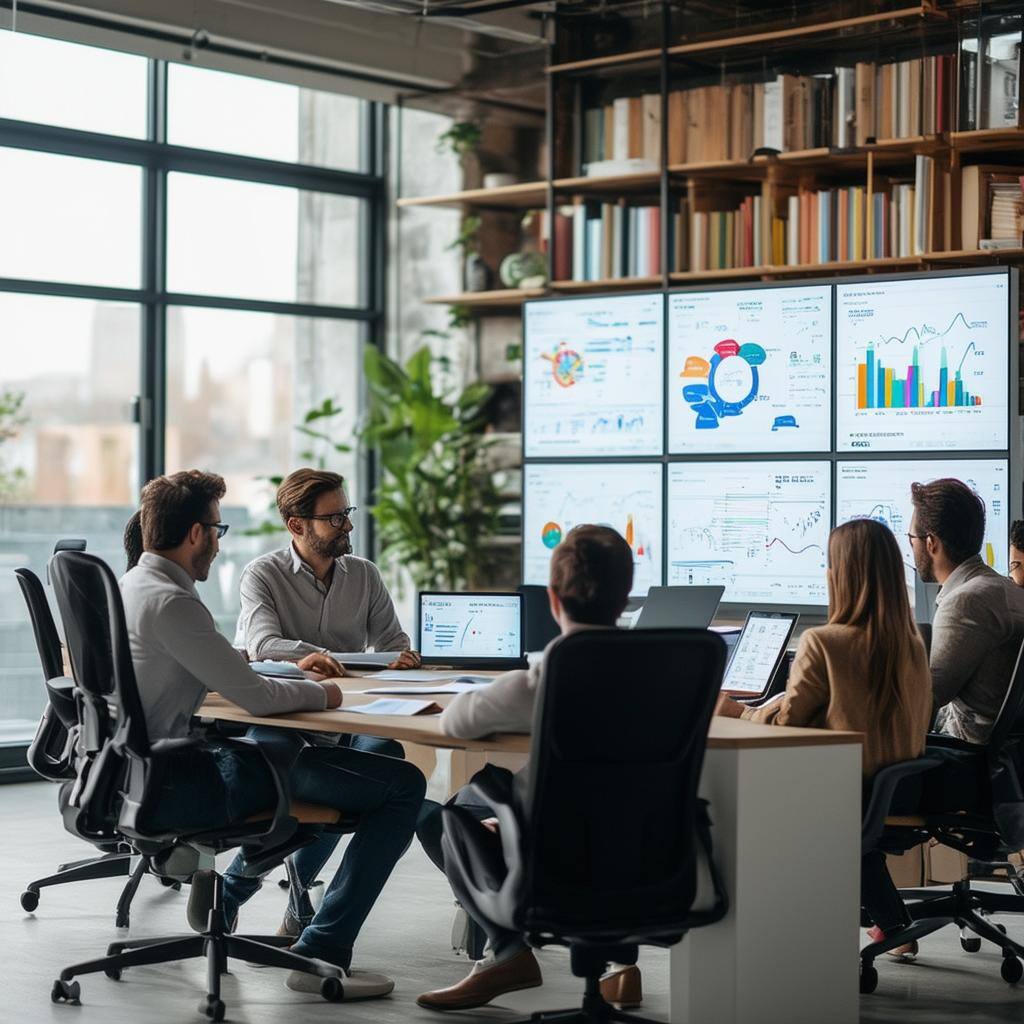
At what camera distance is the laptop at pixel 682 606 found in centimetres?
491

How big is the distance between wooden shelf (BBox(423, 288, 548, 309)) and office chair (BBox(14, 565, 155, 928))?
11.5ft

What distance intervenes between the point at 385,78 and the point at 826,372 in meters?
3.09

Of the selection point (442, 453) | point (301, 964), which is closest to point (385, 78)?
point (442, 453)

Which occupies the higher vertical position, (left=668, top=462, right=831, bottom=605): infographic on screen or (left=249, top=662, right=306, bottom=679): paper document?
(left=668, top=462, right=831, bottom=605): infographic on screen

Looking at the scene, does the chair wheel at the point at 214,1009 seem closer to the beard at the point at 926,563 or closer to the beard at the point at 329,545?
the beard at the point at 329,545

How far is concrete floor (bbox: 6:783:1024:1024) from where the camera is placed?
13.5 ft

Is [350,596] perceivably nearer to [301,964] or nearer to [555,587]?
[301,964]

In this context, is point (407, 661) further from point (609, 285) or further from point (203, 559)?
point (609, 285)

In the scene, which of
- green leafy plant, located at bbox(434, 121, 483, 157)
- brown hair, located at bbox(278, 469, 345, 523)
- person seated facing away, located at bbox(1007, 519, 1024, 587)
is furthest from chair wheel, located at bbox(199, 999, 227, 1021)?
green leafy plant, located at bbox(434, 121, 483, 157)

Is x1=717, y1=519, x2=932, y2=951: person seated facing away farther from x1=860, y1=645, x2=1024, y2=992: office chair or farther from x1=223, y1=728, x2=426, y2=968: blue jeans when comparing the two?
x1=223, y1=728, x2=426, y2=968: blue jeans

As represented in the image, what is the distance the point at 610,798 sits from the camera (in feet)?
10.9

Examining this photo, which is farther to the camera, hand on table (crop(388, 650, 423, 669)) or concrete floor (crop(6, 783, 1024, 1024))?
hand on table (crop(388, 650, 423, 669))

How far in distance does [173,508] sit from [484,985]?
1.37 m

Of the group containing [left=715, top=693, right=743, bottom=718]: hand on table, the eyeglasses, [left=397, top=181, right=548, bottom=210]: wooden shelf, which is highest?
[left=397, top=181, right=548, bottom=210]: wooden shelf
